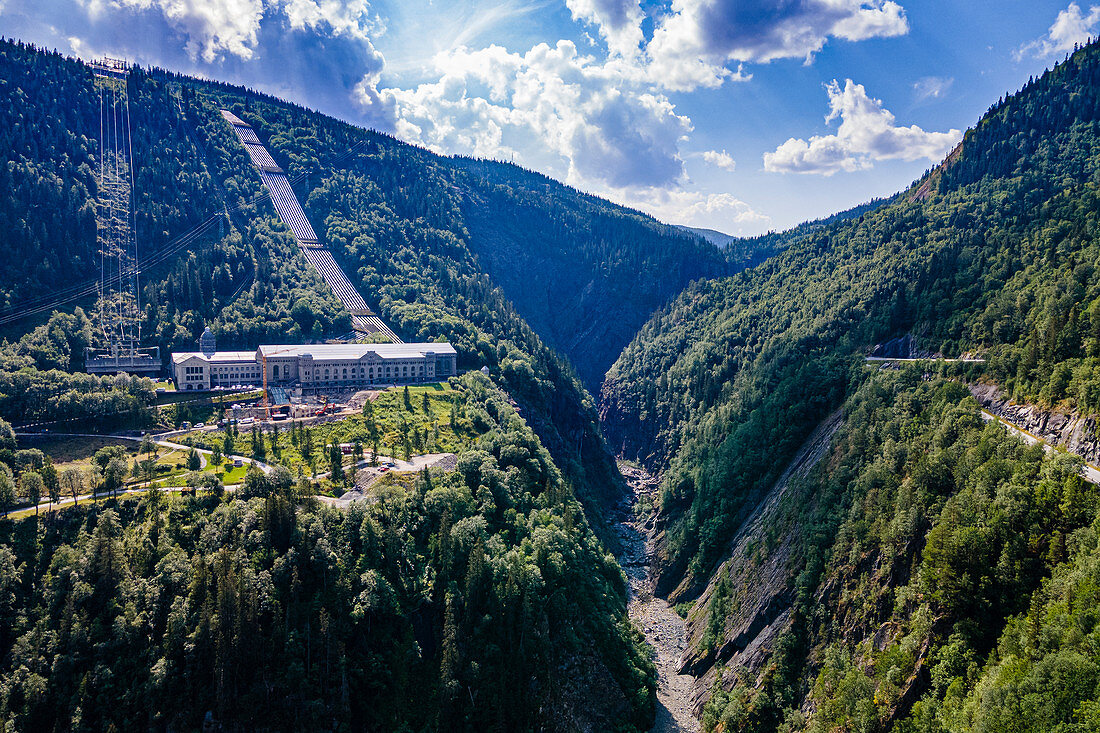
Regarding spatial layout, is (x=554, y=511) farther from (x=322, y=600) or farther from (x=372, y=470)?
(x=322, y=600)

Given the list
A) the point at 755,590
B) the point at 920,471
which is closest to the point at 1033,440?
the point at 920,471

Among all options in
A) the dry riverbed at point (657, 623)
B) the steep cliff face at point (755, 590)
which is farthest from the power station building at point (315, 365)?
the steep cliff face at point (755, 590)

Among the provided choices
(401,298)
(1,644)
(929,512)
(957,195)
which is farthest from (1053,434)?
(401,298)

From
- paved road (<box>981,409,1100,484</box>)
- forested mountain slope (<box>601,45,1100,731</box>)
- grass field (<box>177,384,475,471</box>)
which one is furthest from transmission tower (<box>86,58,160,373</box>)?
paved road (<box>981,409,1100,484</box>)

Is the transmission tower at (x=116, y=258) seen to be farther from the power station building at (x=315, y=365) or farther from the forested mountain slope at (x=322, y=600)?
the power station building at (x=315, y=365)

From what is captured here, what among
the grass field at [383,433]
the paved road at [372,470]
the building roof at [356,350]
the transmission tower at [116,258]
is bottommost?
the paved road at [372,470]

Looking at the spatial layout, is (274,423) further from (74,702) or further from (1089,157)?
(1089,157)
